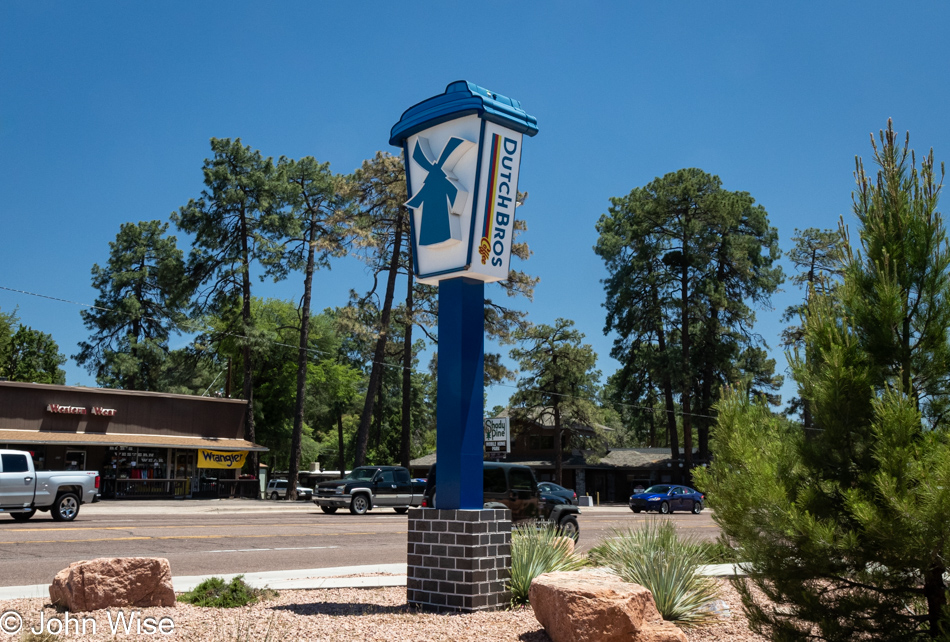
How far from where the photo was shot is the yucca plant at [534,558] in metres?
8.77

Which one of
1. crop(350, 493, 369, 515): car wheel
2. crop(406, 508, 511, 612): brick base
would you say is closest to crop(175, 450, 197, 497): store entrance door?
crop(350, 493, 369, 515): car wheel

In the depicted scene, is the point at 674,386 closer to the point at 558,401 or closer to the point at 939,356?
the point at 558,401

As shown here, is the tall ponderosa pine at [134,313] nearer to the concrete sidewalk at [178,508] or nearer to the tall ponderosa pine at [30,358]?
the tall ponderosa pine at [30,358]

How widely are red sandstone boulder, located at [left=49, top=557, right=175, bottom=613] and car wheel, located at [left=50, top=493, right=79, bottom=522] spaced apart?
15794 millimetres

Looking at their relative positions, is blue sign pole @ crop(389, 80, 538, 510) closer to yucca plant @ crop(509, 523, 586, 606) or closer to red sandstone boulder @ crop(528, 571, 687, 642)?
yucca plant @ crop(509, 523, 586, 606)

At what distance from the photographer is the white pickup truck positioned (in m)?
20.6

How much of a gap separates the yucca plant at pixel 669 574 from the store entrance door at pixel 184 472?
35.5 meters

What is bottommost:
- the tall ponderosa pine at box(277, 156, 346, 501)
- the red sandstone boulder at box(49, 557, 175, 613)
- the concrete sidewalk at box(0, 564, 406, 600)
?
the concrete sidewalk at box(0, 564, 406, 600)

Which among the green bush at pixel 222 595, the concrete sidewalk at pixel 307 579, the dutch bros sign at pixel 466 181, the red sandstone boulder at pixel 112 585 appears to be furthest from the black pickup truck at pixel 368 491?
the red sandstone boulder at pixel 112 585

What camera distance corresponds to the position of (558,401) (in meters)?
56.4

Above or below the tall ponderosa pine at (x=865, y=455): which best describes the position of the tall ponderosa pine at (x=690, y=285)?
above

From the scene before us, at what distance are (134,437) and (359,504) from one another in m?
14.8

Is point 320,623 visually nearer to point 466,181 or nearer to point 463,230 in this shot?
point 463,230

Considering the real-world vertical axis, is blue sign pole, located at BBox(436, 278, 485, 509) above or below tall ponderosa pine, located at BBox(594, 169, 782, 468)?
below
